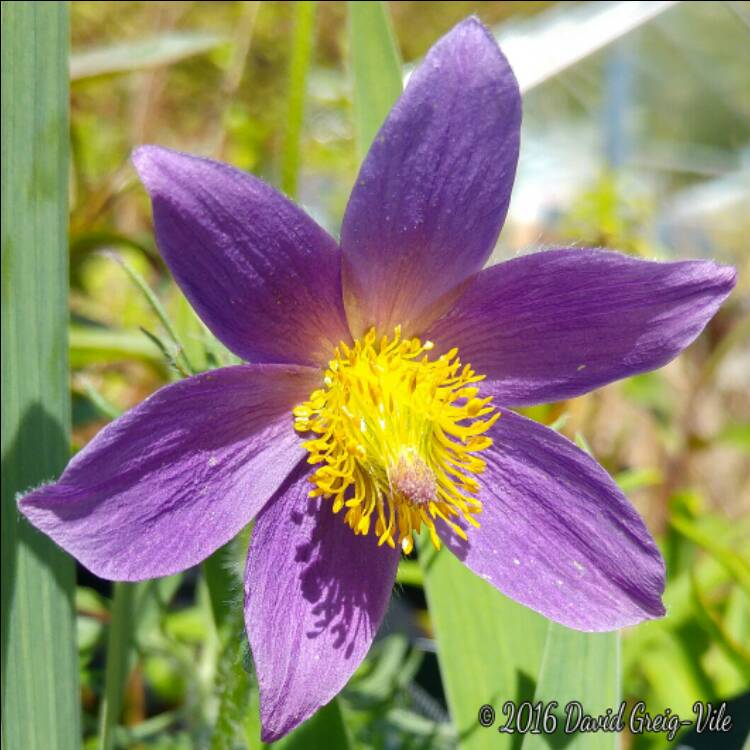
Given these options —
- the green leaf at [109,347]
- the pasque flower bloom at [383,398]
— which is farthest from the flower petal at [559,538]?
the green leaf at [109,347]

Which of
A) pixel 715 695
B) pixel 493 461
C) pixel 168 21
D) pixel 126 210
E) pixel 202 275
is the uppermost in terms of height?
pixel 168 21

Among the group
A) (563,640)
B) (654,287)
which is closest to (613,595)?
(563,640)

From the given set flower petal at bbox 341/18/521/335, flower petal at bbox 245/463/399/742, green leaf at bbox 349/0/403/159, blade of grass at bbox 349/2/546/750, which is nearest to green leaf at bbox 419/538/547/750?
blade of grass at bbox 349/2/546/750

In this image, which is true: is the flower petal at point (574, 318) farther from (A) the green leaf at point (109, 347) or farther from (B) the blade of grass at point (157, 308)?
(A) the green leaf at point (109, 347)

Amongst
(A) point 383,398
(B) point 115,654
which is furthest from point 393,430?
(B) point 115,654

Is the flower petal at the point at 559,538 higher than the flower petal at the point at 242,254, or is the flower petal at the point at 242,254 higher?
the flower petal at the point at 242,254

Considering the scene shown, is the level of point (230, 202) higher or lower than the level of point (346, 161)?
lower

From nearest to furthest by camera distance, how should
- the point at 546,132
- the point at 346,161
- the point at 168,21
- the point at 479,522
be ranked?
1. the point at 479,522
2. the point at 168,21
3. the point at 346,161
4. the point at 546,132

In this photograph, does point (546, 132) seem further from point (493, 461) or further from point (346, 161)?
point (493, 461)
